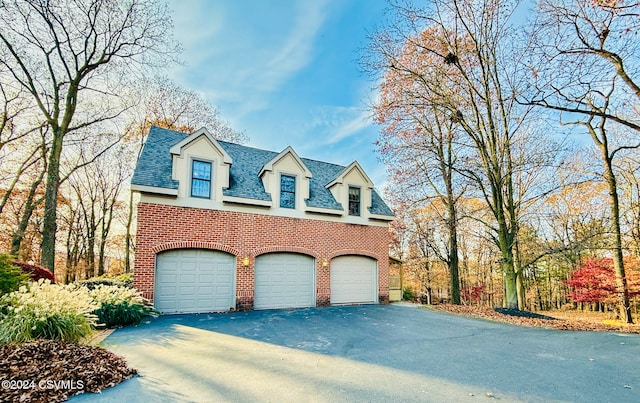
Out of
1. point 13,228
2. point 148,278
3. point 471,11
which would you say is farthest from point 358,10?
point 13,228

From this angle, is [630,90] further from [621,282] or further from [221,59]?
[221,59]

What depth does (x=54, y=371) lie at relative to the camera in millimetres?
4102

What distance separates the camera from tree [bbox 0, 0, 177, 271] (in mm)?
12867

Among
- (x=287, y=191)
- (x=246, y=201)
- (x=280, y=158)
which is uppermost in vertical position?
(x=280, y=158)

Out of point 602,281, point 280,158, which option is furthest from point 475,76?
point 602,281

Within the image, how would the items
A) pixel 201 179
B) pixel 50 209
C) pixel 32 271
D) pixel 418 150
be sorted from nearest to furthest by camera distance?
pixel 32 271
pixel 201 179
pixel 50 209
pixel 418 150

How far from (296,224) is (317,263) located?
1859mm

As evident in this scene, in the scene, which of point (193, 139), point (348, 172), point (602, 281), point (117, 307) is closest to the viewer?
point (117, 307)

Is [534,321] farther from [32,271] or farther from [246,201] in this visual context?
[32,271]

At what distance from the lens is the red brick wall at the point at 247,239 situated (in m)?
10.1

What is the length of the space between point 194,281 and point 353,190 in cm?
771

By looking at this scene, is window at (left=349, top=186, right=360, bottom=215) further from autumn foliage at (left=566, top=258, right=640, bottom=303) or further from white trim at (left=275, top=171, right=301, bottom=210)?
autumn foliage at (left=566, top=258, right=640, bottom=303)

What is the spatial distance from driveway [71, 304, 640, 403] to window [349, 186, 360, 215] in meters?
6.07

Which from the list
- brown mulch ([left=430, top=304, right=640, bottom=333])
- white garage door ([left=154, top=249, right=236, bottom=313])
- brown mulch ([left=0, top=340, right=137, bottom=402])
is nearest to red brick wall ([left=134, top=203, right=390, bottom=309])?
white garage door ([left=154, top=249, right=236, bottom=313])
